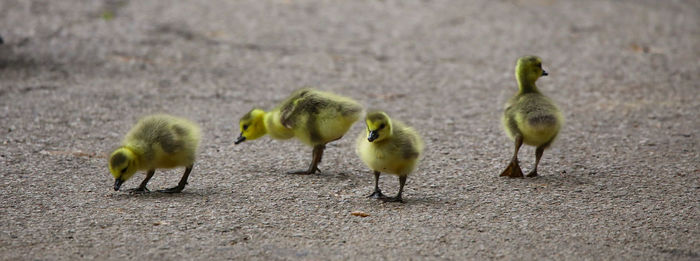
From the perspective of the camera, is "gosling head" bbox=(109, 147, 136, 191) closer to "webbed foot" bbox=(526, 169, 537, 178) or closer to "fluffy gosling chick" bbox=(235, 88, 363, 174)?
"fluffy gosling chick" bbox=(235, 88, 363, 174)

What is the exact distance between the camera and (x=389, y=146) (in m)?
4.44

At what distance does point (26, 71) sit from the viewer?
7.61 m

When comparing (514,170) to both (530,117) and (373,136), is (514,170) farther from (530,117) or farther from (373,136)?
(373,136)

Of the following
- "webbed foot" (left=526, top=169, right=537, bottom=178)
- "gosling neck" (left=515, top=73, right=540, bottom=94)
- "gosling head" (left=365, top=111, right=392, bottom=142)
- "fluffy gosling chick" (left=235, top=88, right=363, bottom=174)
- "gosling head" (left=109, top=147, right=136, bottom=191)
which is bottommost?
"webbed foot" (left=526, top=169, right=537, bottom=178)

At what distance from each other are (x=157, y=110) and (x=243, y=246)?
10.00 ft

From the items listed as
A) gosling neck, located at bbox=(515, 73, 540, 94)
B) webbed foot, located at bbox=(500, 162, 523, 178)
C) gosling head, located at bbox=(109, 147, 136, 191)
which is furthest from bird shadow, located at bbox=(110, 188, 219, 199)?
gosling neck, located at bbox=(515, 73, 540, 94)

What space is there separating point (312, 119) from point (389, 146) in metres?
0.78

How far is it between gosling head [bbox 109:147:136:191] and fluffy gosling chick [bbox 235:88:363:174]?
844mm

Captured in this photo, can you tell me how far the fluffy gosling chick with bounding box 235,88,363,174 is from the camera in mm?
5047

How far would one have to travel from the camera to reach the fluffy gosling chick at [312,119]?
5.05 meters

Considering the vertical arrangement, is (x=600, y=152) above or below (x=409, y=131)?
below

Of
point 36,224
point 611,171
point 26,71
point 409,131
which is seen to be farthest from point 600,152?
point 26,71

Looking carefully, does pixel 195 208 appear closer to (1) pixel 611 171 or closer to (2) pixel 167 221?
(2) pixel 167 221

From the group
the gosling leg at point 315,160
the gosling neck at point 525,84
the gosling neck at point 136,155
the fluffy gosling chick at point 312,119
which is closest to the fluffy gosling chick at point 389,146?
the fluffy gosling chick at point 312,119
